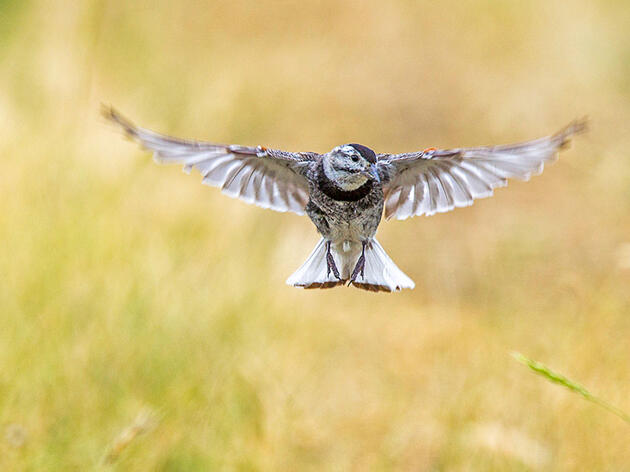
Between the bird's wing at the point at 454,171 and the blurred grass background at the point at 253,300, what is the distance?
605mm

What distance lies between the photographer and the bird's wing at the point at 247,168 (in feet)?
7.15

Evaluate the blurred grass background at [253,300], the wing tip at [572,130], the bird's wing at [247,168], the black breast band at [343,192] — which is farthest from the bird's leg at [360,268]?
the blurred grass background at [253,300]

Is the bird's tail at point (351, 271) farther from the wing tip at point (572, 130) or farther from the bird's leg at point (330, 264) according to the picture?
the wing tip at point (572, 130)

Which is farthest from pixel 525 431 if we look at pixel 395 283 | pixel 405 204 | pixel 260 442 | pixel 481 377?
pixel 395 283

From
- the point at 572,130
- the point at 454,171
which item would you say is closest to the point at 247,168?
the point at 454,171

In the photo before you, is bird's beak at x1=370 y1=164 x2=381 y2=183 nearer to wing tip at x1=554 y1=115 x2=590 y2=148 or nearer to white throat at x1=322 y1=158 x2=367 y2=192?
A: white throat at x1=322 y1=158 x2=367 y2=192

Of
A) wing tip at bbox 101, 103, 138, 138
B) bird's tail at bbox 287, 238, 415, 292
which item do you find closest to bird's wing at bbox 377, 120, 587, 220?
bird's tail at bbox 287, 238, 415, 292

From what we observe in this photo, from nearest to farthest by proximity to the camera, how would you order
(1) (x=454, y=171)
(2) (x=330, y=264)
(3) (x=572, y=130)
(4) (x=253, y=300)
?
(3) (x=572, y=130), (2) (x=330, y=264), (1) (x=454, y=171), (4) (x=253, y=300)

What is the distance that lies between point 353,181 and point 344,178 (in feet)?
0.10

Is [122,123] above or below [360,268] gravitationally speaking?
above

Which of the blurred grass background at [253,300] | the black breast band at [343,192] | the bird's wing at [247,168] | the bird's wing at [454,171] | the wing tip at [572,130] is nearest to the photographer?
the wing tip at [572,130]

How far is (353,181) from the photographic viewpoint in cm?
224

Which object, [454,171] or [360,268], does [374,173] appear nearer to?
[360,268]

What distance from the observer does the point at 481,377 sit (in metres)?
4.00
